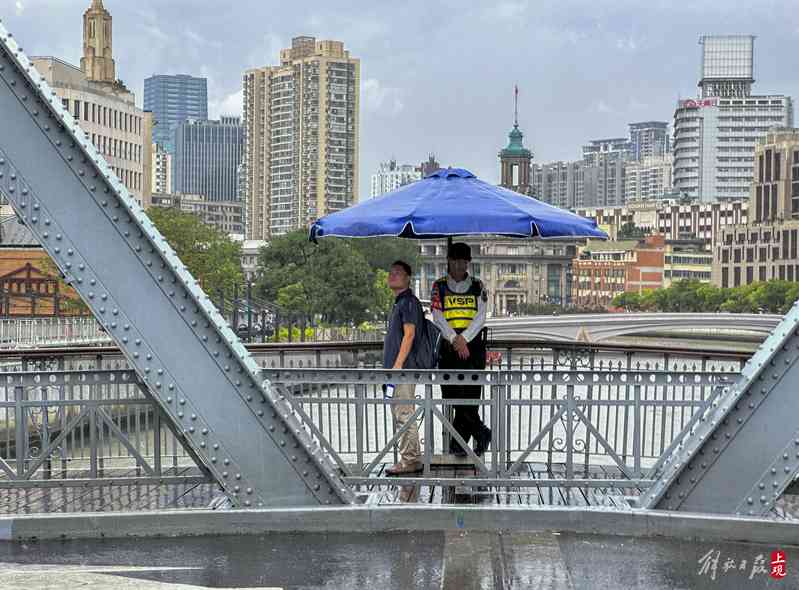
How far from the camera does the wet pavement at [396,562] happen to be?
8.16 m

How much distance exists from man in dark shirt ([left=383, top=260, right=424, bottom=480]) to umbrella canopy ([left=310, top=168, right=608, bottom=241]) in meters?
0.44

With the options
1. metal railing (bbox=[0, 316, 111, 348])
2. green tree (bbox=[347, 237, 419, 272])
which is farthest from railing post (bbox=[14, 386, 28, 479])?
green tree (bbox=[347, 237, 419, 272])

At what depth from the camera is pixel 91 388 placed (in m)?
10.5

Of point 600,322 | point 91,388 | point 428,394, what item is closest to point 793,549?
point 428,394

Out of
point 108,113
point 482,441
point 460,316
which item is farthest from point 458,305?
point 108,113

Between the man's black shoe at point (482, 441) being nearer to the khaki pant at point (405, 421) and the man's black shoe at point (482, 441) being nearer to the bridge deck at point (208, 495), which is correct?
the bridge deck at point (208, 495)

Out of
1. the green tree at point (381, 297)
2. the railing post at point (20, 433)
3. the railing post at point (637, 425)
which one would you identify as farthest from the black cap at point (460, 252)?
the green tree at point (381, 297)

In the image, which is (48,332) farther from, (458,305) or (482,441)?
(482,441)

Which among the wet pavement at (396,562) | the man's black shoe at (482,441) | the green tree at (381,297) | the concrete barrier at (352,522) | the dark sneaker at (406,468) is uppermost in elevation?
the man's black shoe at (482,441)

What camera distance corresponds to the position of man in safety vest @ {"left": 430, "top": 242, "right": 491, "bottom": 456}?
11734mm

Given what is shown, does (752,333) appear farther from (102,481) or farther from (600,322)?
(102,481)

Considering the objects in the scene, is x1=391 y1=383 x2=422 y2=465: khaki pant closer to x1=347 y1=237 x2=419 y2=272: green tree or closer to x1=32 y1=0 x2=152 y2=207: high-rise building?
x1=32 y1=0 x2=152 y2=207: high-rise building

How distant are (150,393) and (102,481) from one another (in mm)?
852

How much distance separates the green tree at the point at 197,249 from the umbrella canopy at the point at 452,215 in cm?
7061
